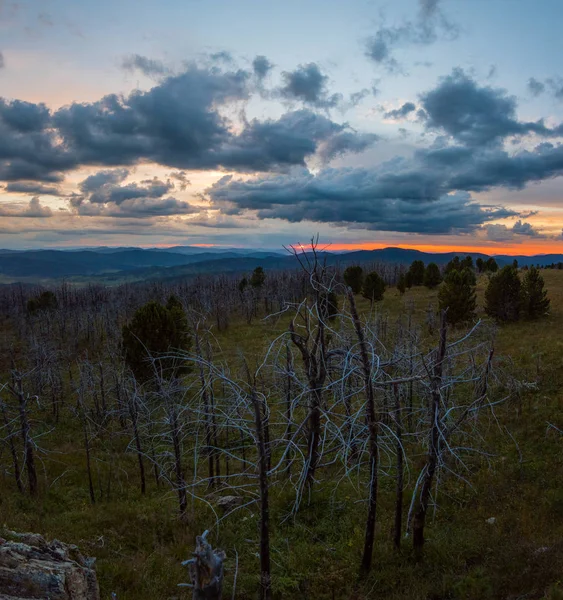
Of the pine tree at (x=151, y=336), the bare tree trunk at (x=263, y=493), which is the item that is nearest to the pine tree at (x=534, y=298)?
the pine tree at (x=151, y=336)

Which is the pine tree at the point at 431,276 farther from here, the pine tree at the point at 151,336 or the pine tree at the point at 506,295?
the pine tree at the point at 151,336

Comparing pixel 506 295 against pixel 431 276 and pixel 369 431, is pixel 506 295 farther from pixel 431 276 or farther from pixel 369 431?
pixel 369 431

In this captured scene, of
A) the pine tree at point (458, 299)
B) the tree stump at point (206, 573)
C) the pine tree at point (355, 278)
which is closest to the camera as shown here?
the tree stump at point (206, 573)

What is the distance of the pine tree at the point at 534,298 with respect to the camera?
3462cm

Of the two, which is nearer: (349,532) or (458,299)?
(349,532)

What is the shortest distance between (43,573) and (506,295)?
125 feet

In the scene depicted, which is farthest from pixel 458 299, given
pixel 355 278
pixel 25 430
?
pixel 25 430

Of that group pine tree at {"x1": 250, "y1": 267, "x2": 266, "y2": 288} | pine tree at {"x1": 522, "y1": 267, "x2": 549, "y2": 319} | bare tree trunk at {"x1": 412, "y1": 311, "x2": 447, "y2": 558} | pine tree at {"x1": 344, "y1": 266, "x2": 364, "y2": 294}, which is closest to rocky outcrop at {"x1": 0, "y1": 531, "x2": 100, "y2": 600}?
bare tree trunk at {"x1": 412, "y1": 311, "x2": 447, "y2": 558}

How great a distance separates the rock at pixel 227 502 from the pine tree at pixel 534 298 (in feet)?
106

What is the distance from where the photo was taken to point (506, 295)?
35.4 m

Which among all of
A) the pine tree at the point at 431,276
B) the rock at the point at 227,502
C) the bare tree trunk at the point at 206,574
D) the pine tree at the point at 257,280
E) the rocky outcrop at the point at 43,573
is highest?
the pine tree at the point at 431,276

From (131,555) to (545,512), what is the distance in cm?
1205

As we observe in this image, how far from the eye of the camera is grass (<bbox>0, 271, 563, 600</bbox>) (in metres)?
8.99

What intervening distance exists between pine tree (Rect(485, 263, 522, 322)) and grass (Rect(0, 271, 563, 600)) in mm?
18220
